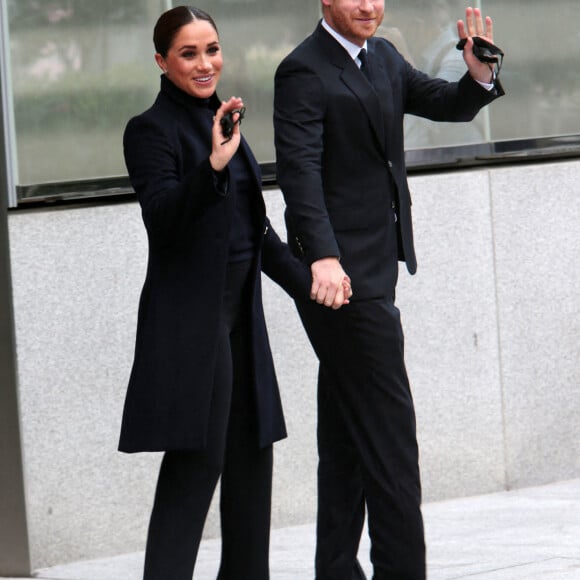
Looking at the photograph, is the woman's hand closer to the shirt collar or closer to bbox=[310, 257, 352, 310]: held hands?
bbox=[310, 257, 352, 310]: held hands

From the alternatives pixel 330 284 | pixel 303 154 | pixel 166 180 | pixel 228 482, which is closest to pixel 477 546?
pixel 228 482

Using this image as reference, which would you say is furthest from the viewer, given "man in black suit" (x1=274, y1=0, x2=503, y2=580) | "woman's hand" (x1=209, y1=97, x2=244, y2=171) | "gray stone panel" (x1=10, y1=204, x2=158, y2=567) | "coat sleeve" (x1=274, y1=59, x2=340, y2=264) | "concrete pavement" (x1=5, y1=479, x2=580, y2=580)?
"gray stone panel" (x1=10, y1=204, x2=158, y2=567)

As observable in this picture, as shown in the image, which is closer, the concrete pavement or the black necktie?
the black necktie

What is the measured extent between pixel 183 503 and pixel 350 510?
2.38 ft

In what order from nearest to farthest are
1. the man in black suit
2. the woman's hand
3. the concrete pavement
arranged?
the woman's hand, the man in black suit, the concrete pavement

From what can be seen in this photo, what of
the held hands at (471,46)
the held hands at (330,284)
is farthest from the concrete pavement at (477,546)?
the held hands at (471,46)

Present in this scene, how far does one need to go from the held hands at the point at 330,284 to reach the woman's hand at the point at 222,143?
0.45 metres

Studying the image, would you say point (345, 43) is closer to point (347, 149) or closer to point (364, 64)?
point (364, 64)

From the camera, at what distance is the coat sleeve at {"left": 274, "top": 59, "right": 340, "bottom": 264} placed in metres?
3.91

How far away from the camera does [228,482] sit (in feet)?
13.1

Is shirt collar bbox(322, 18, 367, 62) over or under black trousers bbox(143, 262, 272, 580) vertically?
over

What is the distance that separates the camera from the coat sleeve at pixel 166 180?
11.8 feet

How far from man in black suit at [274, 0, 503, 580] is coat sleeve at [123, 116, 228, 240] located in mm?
359

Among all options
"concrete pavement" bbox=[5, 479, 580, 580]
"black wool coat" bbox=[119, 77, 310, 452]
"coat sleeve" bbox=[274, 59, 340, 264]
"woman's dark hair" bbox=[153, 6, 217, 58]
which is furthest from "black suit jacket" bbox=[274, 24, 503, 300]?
"concrete pavement" bbox=[5, 479, 580, 580]
